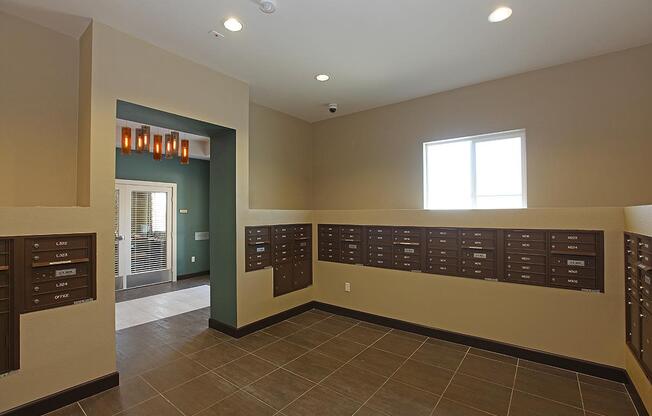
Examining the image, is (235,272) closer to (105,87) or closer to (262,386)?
(262,386)

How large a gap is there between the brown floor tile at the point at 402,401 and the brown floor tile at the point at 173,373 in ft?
5.04

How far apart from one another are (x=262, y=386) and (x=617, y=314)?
303cm

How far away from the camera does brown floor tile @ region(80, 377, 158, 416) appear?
2185mm

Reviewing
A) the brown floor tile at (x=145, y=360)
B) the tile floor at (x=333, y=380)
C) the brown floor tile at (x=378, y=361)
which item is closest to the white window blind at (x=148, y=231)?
the tile floor at (x=333, y=380)

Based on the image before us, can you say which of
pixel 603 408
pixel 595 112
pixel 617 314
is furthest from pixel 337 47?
pixel 603 408

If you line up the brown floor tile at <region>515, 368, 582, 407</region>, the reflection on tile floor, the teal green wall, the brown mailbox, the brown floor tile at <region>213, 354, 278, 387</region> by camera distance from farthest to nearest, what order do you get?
the teal green wall, the reflection on tile floor, the brown floor tile at <region>213, 354, 278, 387</region>, the brown floor tile at <region>515, 368, 582, 407</region>, the brown mailbox

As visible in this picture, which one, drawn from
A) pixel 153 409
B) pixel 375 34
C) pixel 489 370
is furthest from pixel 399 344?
pixel 375 34

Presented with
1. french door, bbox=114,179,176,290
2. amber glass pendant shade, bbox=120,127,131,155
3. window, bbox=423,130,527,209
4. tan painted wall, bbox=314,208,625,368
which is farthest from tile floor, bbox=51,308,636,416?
french door, bbox=114,179,176,290

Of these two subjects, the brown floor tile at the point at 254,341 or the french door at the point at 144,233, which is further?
the french door at the point at 144,233

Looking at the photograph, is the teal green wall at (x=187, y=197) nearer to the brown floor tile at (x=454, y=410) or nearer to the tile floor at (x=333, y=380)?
the tile floor at (x=333, y=380)

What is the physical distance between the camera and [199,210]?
6.96 m

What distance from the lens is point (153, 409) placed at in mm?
2189

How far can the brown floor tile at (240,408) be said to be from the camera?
2148mm

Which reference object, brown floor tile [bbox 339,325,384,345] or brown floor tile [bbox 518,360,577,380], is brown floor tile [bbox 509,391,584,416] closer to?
brown floor tile [bbox 518,360,577,380]
